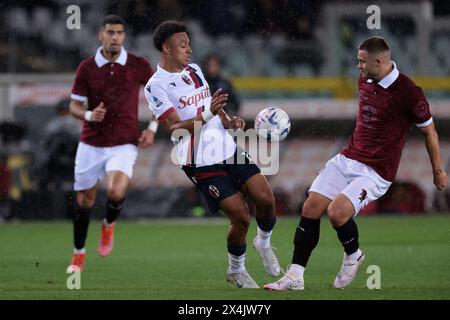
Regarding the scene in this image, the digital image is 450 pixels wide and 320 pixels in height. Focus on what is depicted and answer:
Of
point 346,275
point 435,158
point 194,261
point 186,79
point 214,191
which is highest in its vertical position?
point 186,79

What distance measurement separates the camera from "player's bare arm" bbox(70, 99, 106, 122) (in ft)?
37.1

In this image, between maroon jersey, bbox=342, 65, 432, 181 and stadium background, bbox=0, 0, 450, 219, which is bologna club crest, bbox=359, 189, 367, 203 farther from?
stadium background, bbox=0, 0, 450, 219

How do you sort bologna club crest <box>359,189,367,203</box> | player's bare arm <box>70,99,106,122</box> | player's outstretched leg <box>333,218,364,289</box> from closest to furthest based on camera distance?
bologna club crest <box>359,189,367,203</box> → player's outstretched leg <box>333,218,364,289</box> → player's bare arm <box>70,99,106,122</box>

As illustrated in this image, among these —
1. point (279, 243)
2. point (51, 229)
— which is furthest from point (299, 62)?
point (279, 243)

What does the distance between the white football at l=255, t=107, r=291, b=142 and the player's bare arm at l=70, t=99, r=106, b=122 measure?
7.57 feet

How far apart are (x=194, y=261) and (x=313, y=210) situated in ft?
11.0

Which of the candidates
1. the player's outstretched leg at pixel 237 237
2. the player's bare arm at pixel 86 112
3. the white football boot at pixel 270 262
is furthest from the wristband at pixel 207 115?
the player's bare arm at pixel 86 112

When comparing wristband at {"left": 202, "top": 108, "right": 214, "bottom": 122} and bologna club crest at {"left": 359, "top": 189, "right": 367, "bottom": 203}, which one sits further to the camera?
wristband at {"left": 202, "top": 108, "right": 214, "bottom": 122}

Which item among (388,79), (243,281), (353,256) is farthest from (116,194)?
(388,79)

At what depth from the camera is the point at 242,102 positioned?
21.8m

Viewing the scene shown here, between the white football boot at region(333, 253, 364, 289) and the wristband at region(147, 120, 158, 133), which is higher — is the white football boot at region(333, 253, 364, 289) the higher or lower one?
the lower one

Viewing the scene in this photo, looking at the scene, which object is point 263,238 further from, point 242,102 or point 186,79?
point 242,102

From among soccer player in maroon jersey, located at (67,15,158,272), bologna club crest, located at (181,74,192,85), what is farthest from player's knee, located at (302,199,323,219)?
soccer player in maroon jersey, located at (67,15,158,272)

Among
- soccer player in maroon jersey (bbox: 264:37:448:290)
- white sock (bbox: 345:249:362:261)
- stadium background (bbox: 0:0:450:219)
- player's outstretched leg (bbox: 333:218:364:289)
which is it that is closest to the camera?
soccer player in maroon jersey (bbox: 264:37:448:290)
